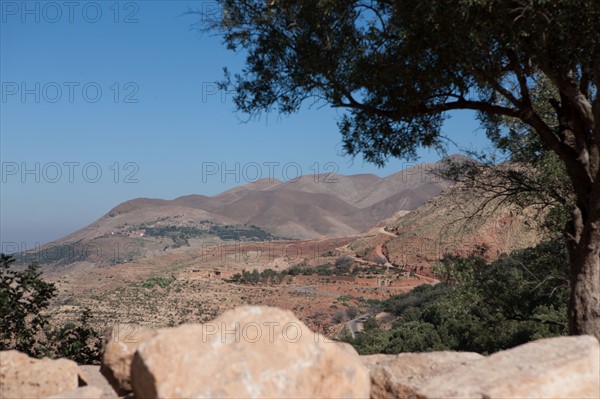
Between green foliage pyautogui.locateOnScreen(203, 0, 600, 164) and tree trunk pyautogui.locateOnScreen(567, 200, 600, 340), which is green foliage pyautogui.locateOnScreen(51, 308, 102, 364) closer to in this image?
green foliage pyautogui.locateOnScreen(203, 0, 600, 164)

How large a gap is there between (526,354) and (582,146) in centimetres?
493

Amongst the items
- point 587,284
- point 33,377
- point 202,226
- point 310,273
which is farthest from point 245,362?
point 202,226

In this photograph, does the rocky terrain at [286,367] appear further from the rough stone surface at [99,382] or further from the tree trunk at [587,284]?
the tree trunk at [587,284]

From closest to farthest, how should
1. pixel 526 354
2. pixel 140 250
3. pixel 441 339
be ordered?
pixel 526 354
pixel 441 339
pixel 140 250

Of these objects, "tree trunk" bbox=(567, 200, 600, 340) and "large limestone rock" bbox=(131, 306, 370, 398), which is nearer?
"large limestone rock" bbox=(131, 306, 370, 398)

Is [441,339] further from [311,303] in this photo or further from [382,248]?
[382,248]

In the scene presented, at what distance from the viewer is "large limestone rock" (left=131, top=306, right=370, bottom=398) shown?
4.49 meters

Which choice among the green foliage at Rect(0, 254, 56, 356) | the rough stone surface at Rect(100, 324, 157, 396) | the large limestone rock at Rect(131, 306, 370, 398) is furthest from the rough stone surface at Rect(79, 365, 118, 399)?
the green foliage at Rect(0, 254, 56, 356)

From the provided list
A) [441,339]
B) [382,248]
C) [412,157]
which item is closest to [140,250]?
[382,248]

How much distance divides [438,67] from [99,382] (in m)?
6.97

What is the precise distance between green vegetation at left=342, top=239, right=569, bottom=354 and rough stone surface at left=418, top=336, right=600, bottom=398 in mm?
5780

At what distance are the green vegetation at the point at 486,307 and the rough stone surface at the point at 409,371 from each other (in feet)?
15.7

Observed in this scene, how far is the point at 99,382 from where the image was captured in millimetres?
7234

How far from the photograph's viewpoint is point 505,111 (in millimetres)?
9484
